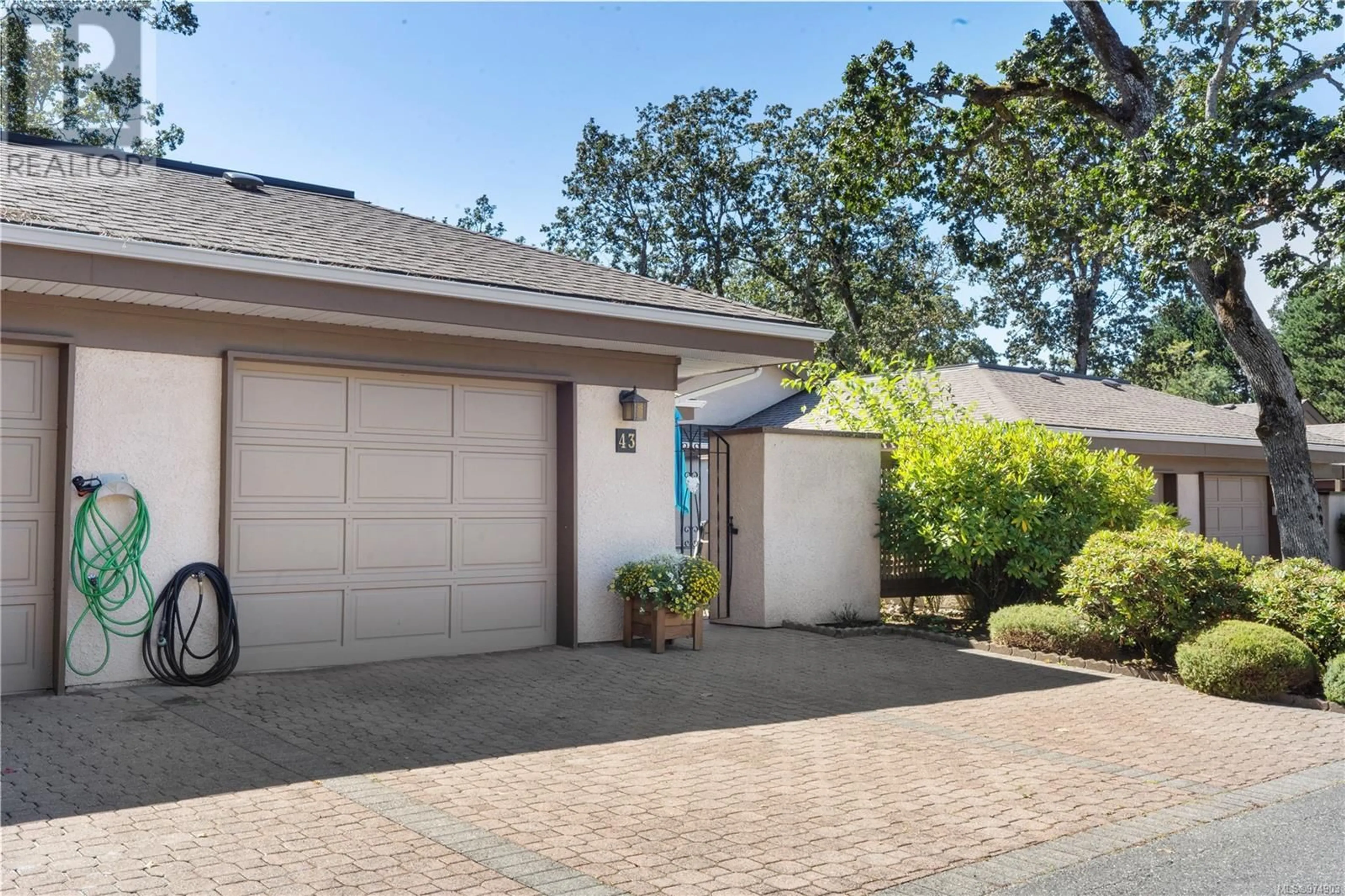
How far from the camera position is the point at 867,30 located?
15.9m

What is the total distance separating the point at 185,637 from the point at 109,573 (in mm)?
678

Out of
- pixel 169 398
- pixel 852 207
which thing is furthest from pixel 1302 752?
pixel 852 207

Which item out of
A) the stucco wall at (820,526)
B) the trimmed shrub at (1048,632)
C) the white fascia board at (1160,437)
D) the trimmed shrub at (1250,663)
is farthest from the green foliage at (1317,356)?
the trimmed shrub at (1250,663)

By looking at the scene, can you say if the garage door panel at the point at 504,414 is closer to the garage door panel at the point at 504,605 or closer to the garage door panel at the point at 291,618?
the garage door panel at the point at 504,605

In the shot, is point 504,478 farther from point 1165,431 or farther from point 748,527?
point 1165,431

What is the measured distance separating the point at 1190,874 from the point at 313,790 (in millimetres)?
3964

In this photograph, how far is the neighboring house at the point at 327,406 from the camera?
7.20 m

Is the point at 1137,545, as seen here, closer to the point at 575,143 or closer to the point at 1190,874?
the point at 1190,874

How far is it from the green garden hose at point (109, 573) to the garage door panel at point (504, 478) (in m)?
2.56

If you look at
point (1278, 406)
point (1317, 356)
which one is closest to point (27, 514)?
point (1278, 406)

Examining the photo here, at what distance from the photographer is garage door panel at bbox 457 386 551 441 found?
9250 mm

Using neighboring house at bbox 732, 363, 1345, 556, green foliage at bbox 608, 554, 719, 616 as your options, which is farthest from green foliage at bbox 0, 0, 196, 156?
green foliage at bbox 608, 554, 719, 616

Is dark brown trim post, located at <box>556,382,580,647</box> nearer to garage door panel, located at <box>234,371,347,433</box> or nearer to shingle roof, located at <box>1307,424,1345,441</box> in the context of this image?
garage door panel, located at <box>234,371,347,433</box>

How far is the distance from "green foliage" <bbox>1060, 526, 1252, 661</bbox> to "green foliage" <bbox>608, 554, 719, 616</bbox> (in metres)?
3.50
